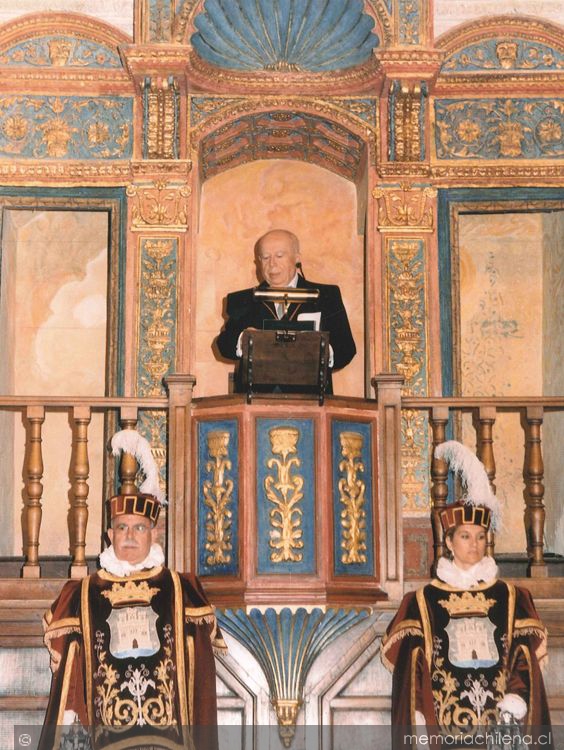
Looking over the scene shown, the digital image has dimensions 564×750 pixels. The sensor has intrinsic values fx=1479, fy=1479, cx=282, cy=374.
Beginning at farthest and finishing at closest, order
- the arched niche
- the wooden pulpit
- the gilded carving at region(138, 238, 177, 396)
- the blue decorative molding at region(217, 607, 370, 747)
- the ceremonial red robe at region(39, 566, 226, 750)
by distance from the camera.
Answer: the arched niche → the gilded carving at region(138, 238, 177, 396) → the blue decorative molding at region(217, 607, 370, 747) → the wooden pulpit → the ceremonial red robe at region(39, 566, 226, 750)

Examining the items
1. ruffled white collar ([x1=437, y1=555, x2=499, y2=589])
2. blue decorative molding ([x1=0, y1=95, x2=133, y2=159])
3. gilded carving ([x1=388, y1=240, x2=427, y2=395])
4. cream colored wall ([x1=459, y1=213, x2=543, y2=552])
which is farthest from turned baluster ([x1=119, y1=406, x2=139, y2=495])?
cream colored wall ([x1=459, y1=213, x2=543, y2=552])

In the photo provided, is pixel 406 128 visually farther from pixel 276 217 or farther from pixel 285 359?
pixel 285 359

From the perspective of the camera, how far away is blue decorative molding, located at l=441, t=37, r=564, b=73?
32.6 feet

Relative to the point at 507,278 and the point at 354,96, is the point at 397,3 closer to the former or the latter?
the point at 354,96

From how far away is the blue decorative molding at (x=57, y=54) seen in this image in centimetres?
989

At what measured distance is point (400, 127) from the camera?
384 inches

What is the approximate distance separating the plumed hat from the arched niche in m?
2.15

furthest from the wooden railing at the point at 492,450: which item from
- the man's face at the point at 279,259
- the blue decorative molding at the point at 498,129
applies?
the blue decorative molding at the point at 498,129

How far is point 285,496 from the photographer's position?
7793 millimetres

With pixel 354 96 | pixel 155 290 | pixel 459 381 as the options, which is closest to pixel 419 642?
pixel 459 381

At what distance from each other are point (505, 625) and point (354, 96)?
4.01 m

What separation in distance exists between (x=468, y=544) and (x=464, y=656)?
0.57m

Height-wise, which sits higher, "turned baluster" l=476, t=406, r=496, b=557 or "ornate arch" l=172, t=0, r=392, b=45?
"ornate arch" l=172, t=0, r=392, b=45

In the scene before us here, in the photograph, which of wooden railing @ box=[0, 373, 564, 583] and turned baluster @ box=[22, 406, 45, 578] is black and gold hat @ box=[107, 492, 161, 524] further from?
turned baluster @ box=[22, 406, 45, 578]
